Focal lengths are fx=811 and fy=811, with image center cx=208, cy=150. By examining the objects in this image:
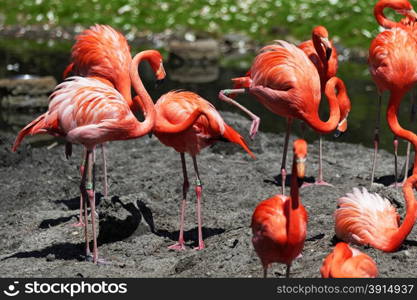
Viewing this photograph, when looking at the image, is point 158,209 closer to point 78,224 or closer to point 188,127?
point 78,224

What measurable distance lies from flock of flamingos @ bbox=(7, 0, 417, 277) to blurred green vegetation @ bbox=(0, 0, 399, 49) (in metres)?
10.3

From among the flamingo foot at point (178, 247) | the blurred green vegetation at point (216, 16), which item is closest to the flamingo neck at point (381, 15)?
the flamingo foot at point (178, 247)

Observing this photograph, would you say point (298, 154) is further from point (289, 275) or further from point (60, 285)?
point (60, 285)

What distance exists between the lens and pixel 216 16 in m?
19.9

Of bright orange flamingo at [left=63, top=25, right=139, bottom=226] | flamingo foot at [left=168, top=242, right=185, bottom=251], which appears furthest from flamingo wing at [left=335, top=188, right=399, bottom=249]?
bright orange flamingo at [left=63, top=25, right=139, bottom=226]

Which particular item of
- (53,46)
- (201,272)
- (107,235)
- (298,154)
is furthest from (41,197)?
(53,46)

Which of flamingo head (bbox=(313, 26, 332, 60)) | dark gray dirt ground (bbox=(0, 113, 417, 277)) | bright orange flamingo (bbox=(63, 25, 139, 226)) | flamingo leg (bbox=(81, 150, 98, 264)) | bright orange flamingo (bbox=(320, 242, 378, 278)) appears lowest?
dark gray dirt ground (bbox=(0, 113, 417, 277))

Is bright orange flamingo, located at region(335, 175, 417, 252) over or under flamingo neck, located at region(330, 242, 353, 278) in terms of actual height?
under

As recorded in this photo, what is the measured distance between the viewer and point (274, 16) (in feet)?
64.3

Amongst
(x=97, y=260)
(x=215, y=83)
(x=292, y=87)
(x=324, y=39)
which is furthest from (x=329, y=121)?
(x=215, y=83)

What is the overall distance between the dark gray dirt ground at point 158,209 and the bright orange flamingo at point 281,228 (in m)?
0.49

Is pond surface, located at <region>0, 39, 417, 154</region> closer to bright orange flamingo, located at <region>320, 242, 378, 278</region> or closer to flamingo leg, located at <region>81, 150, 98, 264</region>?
flamingo leg, located at <region>81, 150, 98, 264</region>

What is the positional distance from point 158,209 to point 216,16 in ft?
43.8

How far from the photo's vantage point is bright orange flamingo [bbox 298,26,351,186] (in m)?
7.25
